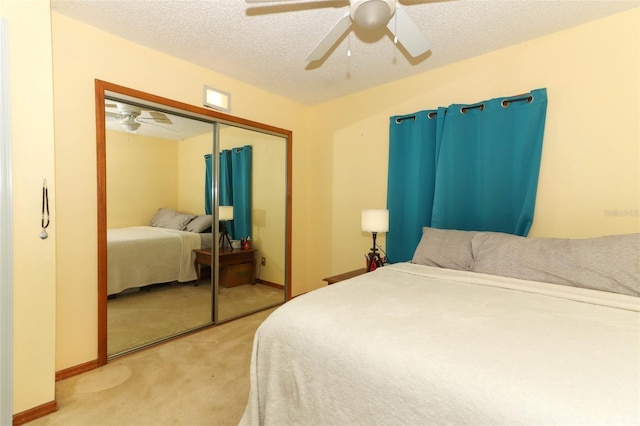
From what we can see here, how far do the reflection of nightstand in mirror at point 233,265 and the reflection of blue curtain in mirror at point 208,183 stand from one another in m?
0.44

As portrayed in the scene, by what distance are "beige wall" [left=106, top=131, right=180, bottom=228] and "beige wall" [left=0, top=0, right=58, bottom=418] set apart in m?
0.65

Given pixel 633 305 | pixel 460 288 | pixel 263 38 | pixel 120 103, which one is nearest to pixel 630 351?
pixel 633 305

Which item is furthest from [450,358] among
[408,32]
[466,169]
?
[466,169]

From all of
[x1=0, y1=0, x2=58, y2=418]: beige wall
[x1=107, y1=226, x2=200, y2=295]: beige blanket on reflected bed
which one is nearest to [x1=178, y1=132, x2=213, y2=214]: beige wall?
[x1=107, y1=226, x2=200, y2=295]: beige blanket on reflected bed

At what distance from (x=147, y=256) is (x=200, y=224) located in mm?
519

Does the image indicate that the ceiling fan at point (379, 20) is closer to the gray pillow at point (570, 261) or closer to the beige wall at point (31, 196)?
the beige wall at point (31, 196)

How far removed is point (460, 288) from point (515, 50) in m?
1.97

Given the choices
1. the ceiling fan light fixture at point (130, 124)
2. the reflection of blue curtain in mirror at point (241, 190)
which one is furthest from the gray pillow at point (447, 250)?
the ceiling fan light fixture at point (130, 124)

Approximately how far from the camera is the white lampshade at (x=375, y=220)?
2686mm

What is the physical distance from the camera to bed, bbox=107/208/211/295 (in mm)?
2404

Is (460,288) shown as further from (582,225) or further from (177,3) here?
(177,3)

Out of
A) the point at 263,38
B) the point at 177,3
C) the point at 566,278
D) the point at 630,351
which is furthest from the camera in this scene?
the point at 263,38

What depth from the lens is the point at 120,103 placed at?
7.70 ft

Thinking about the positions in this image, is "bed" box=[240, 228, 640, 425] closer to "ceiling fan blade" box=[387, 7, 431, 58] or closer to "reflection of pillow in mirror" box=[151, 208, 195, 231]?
"ceiling fan blade" box=[387, 7, 431, 58]
